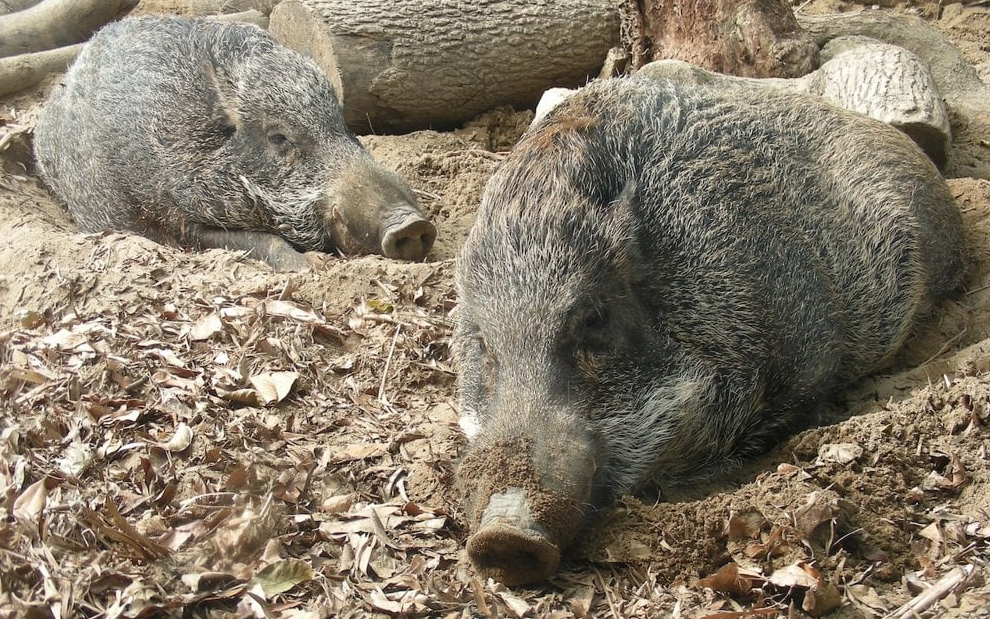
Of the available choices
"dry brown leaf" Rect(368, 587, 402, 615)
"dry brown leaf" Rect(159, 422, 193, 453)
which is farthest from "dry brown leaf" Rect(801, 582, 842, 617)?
"dry brown leaf" Rect(159, 422, 193, 453)

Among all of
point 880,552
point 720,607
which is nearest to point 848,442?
point 880,552

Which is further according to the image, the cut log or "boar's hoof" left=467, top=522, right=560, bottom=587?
the cut log

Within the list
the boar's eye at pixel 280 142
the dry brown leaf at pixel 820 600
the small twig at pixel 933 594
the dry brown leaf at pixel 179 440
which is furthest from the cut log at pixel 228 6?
the small twig at pixel 933 594

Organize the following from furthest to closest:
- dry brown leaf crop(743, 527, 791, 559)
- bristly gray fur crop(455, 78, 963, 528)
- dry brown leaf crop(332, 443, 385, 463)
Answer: dry brown leaf crop(332, 443, 385, 463) → bristly gray fur crop(455, 78, 963, 528) → dry brown leaf crop(743, 527, 791, 559)

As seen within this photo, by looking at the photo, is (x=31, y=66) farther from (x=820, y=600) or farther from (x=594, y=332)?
(x=820, y=600)

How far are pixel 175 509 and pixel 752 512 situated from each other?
203cm

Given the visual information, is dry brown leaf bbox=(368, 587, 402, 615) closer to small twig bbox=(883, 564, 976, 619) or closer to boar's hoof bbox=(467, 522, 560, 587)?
boar's hoof bbox=(467, 522, 560, 587)

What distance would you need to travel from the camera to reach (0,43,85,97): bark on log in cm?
884

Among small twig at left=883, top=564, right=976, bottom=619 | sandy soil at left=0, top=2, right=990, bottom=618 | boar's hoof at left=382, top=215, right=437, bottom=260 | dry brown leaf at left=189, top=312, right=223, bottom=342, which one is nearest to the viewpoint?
small twig at left=883, top=564, right=976, bottom=619

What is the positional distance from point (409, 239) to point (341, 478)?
102 inches

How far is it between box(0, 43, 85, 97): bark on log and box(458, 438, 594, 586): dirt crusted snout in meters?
6.81

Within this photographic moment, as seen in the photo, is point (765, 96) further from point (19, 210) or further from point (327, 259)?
point (19, 210)

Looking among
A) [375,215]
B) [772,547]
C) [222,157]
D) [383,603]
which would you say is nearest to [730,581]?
[772,547]

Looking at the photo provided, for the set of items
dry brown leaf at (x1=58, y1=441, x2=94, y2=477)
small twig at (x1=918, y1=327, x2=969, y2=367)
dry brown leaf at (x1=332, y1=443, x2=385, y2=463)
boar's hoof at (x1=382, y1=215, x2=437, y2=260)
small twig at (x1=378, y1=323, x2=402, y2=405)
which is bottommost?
boar's hoof at (x1=382, y1=215, x2=437, y2=260)
